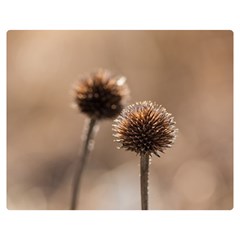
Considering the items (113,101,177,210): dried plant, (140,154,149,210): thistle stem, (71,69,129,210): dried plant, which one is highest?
(71,69,129,210): dried plant

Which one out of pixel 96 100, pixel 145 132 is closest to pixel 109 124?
pixel 96 100

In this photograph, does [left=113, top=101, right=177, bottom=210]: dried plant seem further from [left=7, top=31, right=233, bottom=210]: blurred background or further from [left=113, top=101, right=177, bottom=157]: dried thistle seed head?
[left=7, top=31, right=233, bottom=210]: blurred background

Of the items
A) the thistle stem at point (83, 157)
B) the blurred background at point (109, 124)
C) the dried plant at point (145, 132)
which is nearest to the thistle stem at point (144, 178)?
the dried plant at point (145, 132)

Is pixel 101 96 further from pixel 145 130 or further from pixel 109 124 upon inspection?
pixel 109 124

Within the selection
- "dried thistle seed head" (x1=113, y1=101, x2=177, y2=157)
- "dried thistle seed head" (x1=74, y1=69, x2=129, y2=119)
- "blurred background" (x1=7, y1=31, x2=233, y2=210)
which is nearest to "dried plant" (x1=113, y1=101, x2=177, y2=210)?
"dried thistle seed head" (x1=113, y1=101, x2=177, y2=157)

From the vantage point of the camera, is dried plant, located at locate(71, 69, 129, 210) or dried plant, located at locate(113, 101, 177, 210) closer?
dried plant, located at locate(113, 101, 177, 210)
